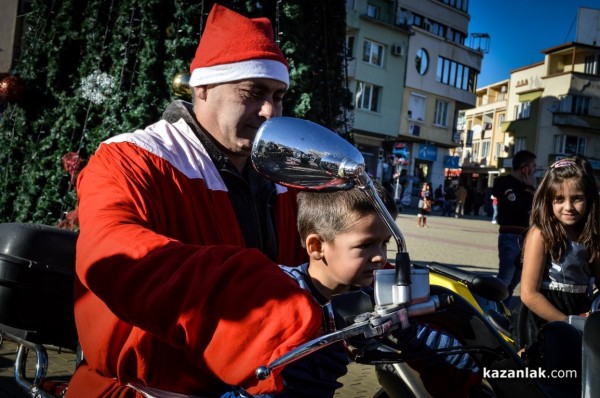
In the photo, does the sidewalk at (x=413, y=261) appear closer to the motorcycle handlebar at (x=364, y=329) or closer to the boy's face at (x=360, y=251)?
the boy's face at (x=360, y=251)

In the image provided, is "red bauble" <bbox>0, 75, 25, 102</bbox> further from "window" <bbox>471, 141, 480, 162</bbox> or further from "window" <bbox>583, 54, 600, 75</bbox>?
"window" <bbox>471, 141, 480, 162</bbox>

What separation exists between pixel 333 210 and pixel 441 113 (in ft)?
139

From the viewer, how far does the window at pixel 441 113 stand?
138 feet

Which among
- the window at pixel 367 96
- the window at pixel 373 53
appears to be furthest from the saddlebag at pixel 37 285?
the window at pixel 373 53

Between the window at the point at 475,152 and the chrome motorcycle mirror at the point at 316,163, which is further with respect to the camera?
the window at the point at 475,152

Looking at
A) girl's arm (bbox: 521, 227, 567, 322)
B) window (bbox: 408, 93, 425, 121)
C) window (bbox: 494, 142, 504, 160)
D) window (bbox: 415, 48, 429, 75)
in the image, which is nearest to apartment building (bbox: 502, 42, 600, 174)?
window (bbox: 494, 142, 504, 160)

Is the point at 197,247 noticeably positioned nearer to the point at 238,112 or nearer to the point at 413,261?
the point at 238,112

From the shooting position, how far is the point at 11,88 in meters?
5.21

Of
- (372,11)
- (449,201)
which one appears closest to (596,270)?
(449,201)

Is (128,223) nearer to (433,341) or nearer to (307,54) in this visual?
(433,341)

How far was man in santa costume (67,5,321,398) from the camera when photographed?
2.99ft

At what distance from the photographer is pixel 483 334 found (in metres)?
1.27

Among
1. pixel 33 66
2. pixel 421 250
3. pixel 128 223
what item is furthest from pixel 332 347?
pixel 421 250

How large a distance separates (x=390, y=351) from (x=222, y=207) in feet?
2.72
